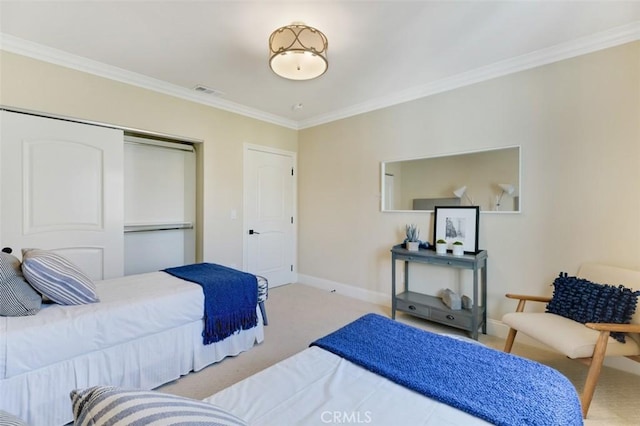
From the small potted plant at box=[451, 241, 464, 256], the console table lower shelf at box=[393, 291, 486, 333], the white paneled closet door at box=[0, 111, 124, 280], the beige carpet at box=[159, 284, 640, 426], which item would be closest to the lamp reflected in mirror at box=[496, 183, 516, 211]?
the small potted plant at box=[451, 241, 464, 256]

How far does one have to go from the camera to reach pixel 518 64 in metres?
2.69

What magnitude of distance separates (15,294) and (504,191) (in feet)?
12.3

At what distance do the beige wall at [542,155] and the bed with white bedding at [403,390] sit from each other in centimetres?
173

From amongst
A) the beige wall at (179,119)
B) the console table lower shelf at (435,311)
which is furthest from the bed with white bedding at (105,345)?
the console table lower shelf at (435,311)

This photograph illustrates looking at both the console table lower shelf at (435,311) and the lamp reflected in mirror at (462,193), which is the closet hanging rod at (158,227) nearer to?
the console table lower shelf at (435,311)

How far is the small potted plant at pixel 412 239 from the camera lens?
3.18 metres

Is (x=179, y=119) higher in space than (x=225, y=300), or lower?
higher

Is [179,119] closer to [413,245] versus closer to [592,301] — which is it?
[413,245]

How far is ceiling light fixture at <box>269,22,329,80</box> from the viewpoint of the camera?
2055 mm

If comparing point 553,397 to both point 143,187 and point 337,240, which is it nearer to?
point 337,240

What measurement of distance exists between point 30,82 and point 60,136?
46cm

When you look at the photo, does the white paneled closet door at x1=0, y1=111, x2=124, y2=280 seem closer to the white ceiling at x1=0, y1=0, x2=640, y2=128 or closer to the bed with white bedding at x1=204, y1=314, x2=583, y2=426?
the white ceiling at x1=0, y1=0, x2=640, y2=128
